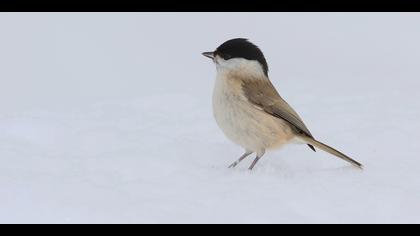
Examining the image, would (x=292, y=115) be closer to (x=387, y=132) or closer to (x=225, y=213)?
(x=387, y=132)

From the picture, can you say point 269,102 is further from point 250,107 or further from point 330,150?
point 330,150

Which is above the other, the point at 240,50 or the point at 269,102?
the point at 240,50

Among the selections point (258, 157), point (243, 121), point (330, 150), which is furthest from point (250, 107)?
point (330, 150)

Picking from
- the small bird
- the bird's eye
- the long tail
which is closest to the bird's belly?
the small bird

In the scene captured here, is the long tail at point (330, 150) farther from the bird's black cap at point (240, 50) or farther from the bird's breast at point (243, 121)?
the bird's black cap at point (240, 50)

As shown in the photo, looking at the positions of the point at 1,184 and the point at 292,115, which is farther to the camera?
the point at 292,115

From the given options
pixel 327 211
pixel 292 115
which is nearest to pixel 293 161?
pixel 292 115

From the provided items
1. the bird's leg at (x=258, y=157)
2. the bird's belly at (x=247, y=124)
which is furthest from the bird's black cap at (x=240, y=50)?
the bird's leg at (x=258, y=157)
